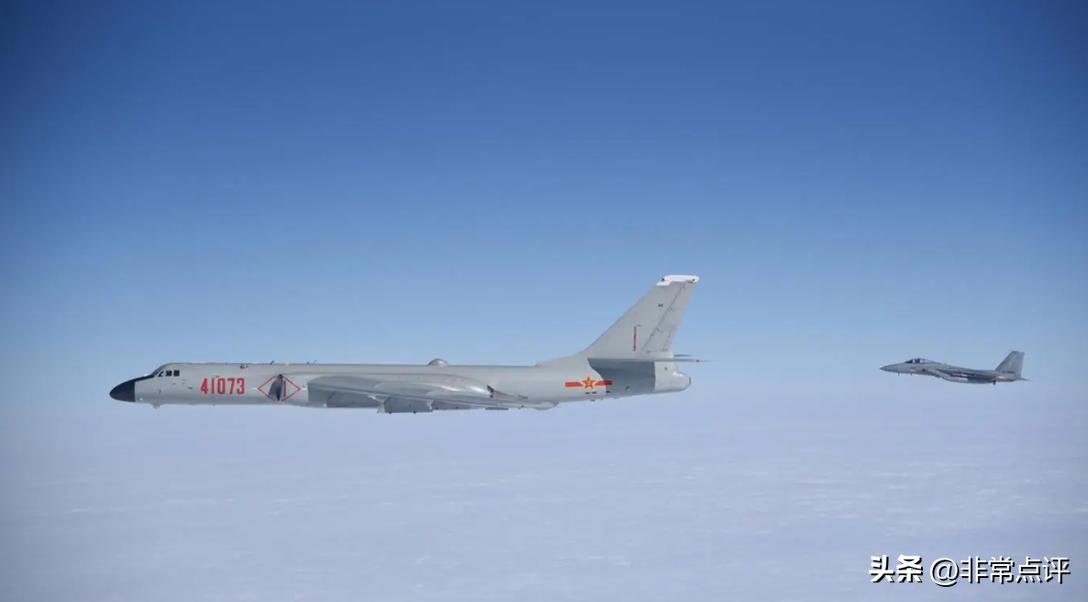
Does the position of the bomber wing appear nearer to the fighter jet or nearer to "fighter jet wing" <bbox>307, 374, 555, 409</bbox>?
"fighter jet wing" <bbox>307, 374, 555, 409</bbox>

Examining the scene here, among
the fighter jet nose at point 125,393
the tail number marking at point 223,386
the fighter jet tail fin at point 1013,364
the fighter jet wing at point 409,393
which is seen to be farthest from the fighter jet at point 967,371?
the fighter jet nose at point 125,393

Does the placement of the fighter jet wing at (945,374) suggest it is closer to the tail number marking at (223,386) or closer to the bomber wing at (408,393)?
the bomber wing at (408,393)

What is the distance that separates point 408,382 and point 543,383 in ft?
19.3

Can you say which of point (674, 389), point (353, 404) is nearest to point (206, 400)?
point (353, 404)

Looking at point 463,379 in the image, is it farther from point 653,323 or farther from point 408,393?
point 653,323

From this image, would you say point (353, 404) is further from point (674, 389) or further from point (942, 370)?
point (942, 370)

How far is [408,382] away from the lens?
33.9m

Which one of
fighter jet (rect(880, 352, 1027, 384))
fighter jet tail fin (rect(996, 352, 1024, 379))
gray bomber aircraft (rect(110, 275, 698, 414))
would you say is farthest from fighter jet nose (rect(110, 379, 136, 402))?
fighter jet tail fin (rect(996, 352, 1024, 379))

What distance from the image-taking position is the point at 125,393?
36406 millimetres

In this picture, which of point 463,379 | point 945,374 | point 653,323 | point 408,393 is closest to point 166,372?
point 408,393

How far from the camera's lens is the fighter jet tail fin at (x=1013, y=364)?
6356 centimetres

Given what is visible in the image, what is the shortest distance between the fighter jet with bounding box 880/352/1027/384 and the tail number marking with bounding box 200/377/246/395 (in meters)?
53.0

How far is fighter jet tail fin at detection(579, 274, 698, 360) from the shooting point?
3253cm

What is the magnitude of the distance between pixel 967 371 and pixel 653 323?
142 ft
